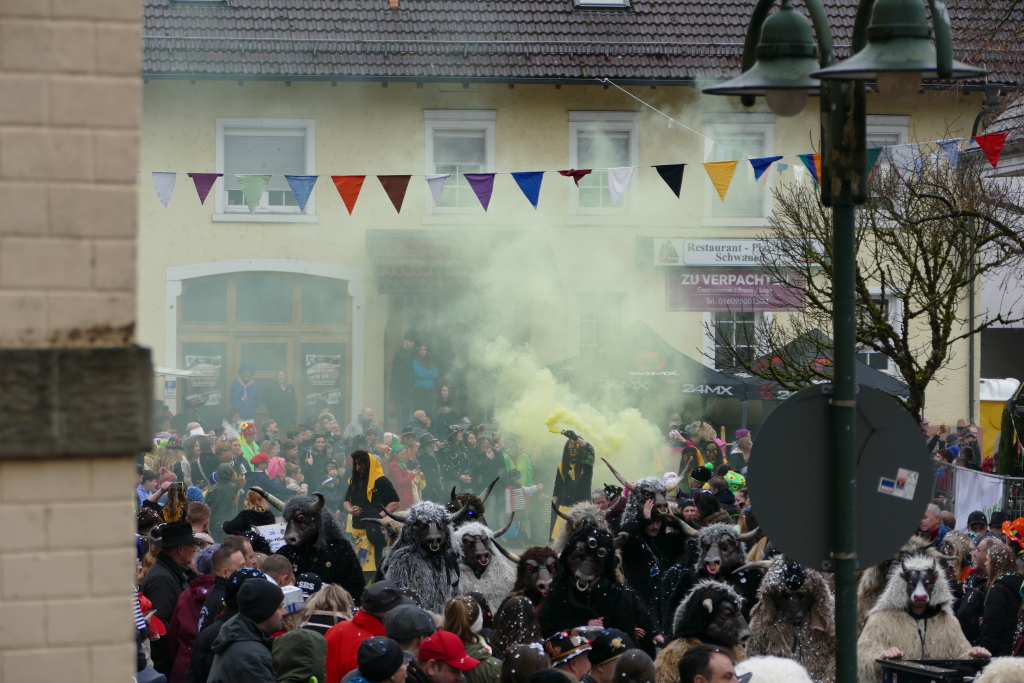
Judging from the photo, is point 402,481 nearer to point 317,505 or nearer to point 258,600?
point 317,505

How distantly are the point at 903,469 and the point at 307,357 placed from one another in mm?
20455

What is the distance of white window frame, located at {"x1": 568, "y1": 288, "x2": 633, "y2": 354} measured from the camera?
24578 mm

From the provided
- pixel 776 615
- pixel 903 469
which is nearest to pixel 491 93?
pixel 776 615

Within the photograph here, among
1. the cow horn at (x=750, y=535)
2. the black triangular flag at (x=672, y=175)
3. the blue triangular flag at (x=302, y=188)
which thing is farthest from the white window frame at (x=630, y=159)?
the cow horn at (x=750, y=535)

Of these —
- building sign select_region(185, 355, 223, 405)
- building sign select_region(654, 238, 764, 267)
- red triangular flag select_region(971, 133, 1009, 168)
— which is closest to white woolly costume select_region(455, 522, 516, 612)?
red triangular flag select_region(971, 133, 1009, 168)

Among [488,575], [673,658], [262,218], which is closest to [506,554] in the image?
[488,575]

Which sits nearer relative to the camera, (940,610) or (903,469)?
(903,469)

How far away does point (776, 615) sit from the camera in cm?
746

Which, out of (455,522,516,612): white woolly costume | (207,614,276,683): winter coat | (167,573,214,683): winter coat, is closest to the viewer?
(207,614,276,683): winter coat

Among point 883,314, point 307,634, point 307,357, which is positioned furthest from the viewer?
Answer: point 307,357

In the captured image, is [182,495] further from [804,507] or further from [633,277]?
[633,277]

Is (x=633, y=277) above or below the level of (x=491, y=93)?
below

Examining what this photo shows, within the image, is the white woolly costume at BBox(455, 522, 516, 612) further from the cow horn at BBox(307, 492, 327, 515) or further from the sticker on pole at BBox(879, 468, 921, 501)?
the sticker on pole at BBox(879, 468, 921, 501)

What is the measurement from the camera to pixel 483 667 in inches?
256
